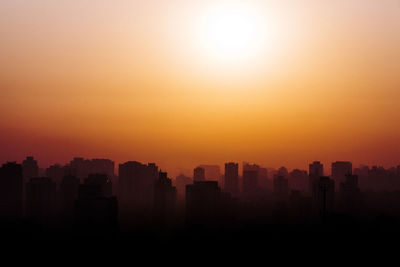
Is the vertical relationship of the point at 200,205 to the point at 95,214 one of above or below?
above

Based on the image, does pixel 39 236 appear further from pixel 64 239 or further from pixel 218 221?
pixel 218 221

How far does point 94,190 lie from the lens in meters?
180

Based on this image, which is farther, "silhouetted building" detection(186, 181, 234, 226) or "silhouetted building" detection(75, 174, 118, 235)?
"silhouetted building" detection(186, 181, 234, 226)

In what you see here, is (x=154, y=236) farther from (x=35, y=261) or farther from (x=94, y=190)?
(x=35, y=261)

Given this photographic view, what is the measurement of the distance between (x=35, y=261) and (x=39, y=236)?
30073 mm

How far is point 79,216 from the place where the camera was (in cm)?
16450

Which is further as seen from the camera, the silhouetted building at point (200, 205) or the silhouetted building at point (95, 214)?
the silhouetted building at point (200, 205)

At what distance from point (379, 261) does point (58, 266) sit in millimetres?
70300

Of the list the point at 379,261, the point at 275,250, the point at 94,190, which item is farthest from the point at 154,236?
the point at 379,261

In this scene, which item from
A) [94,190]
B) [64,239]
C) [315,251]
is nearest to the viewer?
[315,251]

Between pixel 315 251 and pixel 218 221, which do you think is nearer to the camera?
pixel 315 251

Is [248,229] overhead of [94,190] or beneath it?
beneath

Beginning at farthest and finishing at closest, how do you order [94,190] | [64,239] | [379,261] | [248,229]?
[248,229], [94,190], [64,239], [379,261]

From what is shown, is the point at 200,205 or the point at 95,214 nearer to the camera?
the point at 95,214
